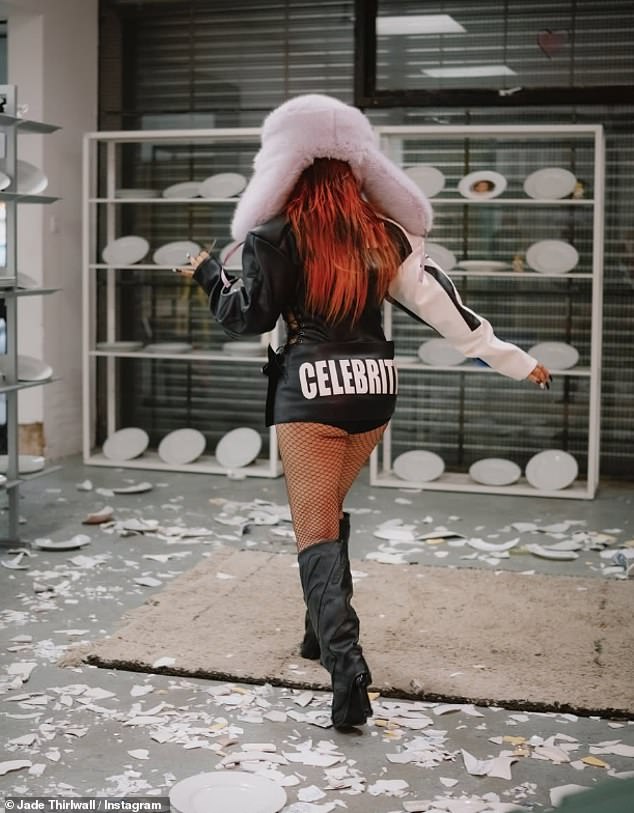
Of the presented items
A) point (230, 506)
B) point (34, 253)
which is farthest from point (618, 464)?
point (34, 253)

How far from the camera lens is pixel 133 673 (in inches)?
134

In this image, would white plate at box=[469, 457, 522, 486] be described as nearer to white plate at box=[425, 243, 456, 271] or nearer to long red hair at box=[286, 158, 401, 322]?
white plate at box=[425, 243, 456, 271]

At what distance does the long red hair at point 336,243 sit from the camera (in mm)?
2990

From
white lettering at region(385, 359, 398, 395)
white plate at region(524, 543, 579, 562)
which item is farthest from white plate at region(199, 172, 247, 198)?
white lettering at region(385, 359, 398, 395)

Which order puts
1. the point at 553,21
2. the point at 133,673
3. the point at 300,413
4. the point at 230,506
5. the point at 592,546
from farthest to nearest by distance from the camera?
the point at 553,21 < the point at 230,506 < the point at 592,546 < the point at 133,673 < the point at 300,413

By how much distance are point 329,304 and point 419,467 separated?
3.53 m

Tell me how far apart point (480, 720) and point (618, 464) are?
3.91m

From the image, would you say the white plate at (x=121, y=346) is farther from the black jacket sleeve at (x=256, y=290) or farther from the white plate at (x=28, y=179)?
the black jacket sleeve at (x=256, y=290)

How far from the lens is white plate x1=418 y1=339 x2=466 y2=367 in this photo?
6.36 meters

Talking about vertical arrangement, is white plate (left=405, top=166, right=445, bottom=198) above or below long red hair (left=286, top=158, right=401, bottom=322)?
above

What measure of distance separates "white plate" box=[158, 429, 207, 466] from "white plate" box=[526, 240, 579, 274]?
221 cm

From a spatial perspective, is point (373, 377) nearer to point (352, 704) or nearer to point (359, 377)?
point (359, 377)

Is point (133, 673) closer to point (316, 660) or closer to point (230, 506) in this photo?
point (316, 660)

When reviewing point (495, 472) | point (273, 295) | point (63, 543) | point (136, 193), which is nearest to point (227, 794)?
point (273, 295)
